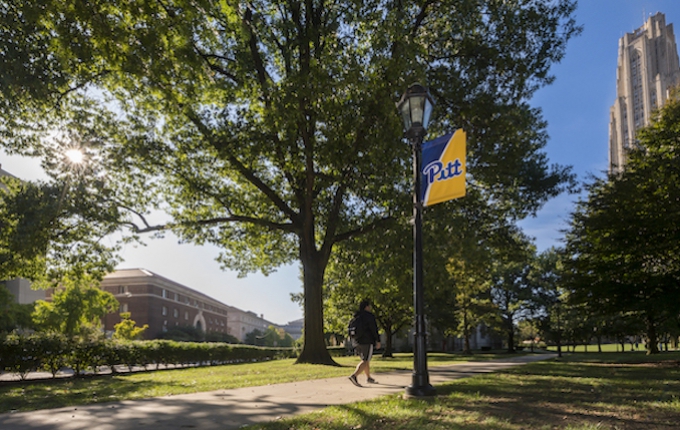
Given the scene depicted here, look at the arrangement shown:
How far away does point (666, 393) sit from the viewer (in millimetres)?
7934

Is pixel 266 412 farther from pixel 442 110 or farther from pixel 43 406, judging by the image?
pixel 442 110

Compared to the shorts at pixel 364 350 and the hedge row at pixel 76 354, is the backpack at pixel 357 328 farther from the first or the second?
the hedge row at pixel 76 354

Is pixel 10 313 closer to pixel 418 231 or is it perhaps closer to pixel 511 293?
pixel 418 231

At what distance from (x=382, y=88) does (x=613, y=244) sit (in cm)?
1122

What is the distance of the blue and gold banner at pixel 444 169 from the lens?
25.6ft

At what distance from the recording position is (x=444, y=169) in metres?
8.06

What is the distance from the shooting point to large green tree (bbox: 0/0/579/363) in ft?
41.9

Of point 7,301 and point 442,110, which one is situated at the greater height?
point 442,110

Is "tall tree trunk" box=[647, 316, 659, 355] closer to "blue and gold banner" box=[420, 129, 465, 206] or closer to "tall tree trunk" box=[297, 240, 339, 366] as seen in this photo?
"tall tree trunk" box=[297, 240, 339, 366]

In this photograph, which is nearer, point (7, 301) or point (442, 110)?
point (442, 110)

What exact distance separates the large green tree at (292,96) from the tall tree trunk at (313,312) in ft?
0.20

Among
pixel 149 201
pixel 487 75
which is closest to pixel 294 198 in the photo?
pixel 149 201

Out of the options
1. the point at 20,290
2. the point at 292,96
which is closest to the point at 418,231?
the point at 292,96

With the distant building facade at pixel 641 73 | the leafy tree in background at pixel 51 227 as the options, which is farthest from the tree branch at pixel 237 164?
the distant building facade at pixel 641 73
